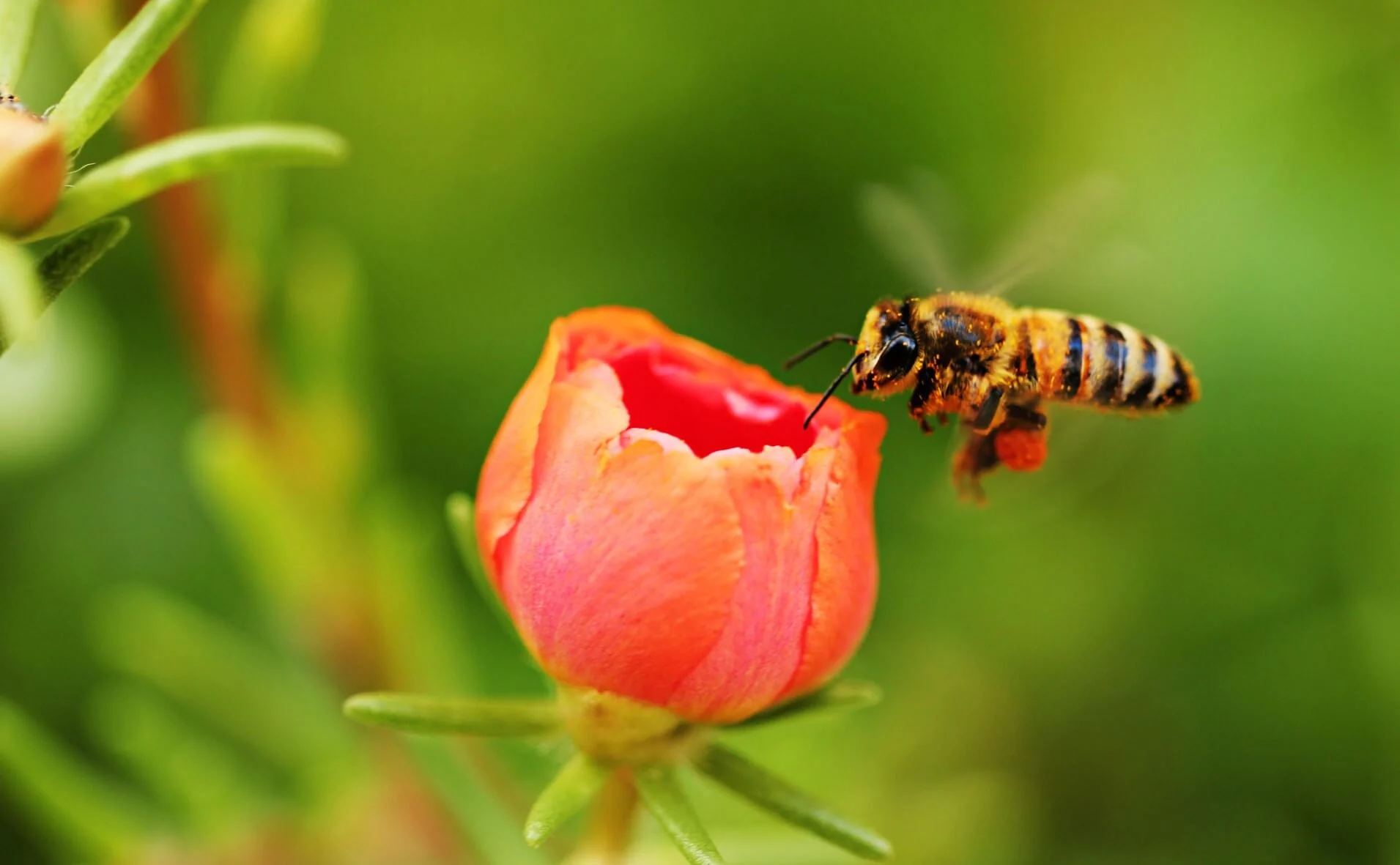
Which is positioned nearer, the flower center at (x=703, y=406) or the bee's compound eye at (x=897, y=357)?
the flower center at (x=703, y=406)

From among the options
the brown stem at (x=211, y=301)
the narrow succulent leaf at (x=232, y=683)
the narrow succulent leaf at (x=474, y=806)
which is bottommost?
the narrow succulent leaf at (x=474, y=806)

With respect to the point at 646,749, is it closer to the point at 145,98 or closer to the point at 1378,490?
the point at 145,98

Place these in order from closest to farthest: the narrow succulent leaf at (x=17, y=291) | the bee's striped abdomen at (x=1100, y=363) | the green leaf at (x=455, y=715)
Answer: the narrow succulent leaf at (x=17, y=291), the green leaf at (x=455, y=715), the bee's striped abdomen at (x=1100, y=363)

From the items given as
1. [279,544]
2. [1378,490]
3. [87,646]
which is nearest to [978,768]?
[1378,490]

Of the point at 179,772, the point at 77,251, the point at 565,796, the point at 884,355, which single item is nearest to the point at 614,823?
the point at 565,796

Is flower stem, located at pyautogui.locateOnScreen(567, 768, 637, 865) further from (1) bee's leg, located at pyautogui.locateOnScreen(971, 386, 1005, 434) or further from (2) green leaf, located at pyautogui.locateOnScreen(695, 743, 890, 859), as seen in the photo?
(1) bee's leg, located at pyautogui.locateOnScreen(971, 386, 1005, 434)

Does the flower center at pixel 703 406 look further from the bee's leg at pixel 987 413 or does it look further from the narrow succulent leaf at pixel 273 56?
the narrow succulent leaf at pixel 273 56

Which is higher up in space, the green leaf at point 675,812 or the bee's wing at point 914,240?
the bee's wing at point 914,240

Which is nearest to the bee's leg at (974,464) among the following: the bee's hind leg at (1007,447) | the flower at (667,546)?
the bee's hind leg at (1007,447)
